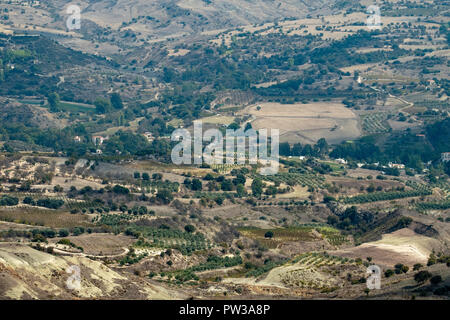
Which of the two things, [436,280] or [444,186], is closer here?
[436,280]

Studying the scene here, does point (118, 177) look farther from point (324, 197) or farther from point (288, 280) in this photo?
point (288, 280)

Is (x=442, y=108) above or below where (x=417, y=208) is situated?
above

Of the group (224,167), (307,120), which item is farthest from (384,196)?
(307,120)

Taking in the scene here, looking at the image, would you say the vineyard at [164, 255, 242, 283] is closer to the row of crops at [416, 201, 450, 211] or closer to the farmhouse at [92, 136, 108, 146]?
the row of crops at [416, 201, 450, 211]

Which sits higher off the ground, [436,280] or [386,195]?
[386,195]

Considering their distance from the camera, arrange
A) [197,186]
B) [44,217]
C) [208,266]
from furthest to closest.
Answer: [197,186] → [44,217] → [208,266]

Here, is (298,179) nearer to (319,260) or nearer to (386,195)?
(386,195)
